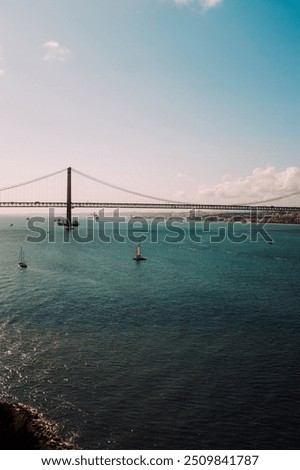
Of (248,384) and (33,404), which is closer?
(33,404)

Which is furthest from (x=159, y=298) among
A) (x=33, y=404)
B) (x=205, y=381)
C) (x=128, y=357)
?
(x=33, y=404)

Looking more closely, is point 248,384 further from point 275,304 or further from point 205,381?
point 275,304

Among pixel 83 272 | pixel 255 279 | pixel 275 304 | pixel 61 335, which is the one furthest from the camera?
pixel 83 272

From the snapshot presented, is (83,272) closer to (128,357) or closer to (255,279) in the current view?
(255,279)

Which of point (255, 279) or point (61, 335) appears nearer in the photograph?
point (61, 335)

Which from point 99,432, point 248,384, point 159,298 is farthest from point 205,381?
point 159,298
